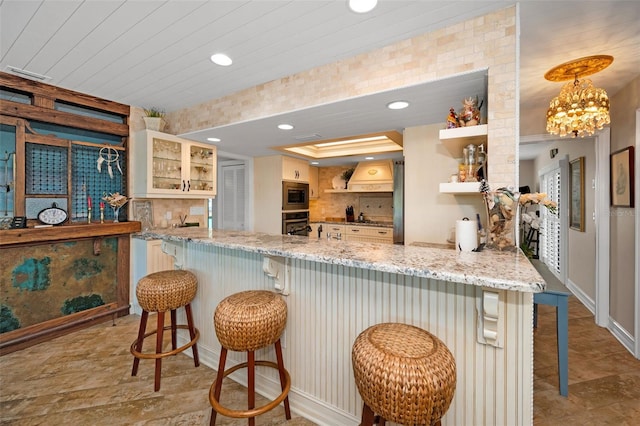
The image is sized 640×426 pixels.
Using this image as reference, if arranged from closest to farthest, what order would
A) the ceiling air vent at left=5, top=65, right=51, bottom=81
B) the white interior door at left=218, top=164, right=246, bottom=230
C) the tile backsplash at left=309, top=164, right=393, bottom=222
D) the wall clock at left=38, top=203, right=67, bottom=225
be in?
the ceiling air vent at left=5, top=65, right=51, bottom=81 → the wall clock at left=38, top=203, right=67, bottom=225 → the white interior door at left=218, top=164, right=246, bottom=230 → the tile backsplash at left=309, top=164, right=393, bottom=222

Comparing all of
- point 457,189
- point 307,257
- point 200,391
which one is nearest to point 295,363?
point 200,391

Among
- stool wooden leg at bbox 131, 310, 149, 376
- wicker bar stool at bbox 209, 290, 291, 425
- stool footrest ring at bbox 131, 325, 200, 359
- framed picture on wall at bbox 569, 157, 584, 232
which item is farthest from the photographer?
framed picture on wall at bbox 569, 157, 584, 232

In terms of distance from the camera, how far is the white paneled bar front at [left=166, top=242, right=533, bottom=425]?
1090 mm

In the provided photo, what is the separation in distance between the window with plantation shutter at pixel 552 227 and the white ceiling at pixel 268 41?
7.78ft

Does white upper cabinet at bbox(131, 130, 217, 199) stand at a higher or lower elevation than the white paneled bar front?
higher

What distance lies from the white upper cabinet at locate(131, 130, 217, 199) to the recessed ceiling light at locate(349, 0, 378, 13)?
8.35 ft

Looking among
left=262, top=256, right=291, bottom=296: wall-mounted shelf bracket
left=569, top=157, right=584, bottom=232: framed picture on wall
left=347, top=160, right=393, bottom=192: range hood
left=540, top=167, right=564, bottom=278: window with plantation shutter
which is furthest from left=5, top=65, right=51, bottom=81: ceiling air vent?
left=540, top=167, right=564, bottom=278: window with plantation shutter

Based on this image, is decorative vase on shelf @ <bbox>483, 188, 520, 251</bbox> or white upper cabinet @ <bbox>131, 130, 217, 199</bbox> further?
white upper cabinet @ <bbox>131, 130, 217, 199</bbox>

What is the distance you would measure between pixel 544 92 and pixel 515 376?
2826 mm

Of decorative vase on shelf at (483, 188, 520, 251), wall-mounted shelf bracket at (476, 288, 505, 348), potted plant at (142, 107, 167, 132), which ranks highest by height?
potted plant at (142, 107, 167, 132)

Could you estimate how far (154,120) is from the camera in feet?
9.89

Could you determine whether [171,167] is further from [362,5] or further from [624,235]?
[624,235]

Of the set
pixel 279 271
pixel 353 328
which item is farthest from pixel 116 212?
pixel 353 328

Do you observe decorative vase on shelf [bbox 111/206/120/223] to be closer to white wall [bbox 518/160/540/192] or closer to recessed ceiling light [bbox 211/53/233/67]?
recessed ceiling light [bbox 211/53/233/67]
